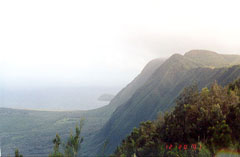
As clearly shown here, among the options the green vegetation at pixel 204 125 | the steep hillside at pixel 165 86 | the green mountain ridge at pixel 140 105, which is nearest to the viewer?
the green vegetation at pixel 204 125

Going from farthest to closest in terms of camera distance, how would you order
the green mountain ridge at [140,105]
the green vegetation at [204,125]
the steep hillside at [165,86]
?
1. the steep hillside at [165,86]
2. the green mountain ridge at [140,105]
3. the green vegetation at [204,125]

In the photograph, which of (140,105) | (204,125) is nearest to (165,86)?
(140,105)

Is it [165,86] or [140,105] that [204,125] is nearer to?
[165,86]

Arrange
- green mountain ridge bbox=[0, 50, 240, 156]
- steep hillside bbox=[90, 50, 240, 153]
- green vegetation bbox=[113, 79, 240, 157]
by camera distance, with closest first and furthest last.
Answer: green vegetation bbox=[113, 79, 240, 157]
green mountain ridge bbox=[0, 50, 240, 156]
steep hillside bbox=[90, 50, 240, 153]

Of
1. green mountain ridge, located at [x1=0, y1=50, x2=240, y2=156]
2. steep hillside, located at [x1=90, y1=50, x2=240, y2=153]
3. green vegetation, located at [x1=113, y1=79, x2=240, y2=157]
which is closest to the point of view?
green vegetation, located at [x1=113, y1=79, x2=240, y2=157]

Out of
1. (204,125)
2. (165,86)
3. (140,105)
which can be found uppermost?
(165,86)

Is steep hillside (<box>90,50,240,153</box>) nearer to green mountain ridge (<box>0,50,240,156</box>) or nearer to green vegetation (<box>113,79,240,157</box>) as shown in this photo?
green mountain ridge (<box>0,50,240,156</box>)

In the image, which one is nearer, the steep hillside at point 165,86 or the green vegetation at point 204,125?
the green vegetation at point 204,125

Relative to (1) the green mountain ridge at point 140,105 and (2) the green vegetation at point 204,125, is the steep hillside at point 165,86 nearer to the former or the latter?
(1) the green mountain ridge at point 140,105

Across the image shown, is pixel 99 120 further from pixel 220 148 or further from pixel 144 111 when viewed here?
pixel 220 148

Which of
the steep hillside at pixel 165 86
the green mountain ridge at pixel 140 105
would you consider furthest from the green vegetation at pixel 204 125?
the steep hillside at pixel 165 86

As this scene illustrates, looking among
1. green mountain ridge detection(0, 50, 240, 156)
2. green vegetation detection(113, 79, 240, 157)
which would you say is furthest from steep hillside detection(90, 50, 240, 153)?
green vegetation detection(113, 79, 240, 157)

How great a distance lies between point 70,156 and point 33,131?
170 m

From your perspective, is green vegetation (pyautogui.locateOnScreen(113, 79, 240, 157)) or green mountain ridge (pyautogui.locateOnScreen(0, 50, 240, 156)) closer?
green vegetation (pyautogui.locateOnScreen(113, 79, 240, 157))
